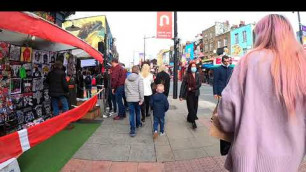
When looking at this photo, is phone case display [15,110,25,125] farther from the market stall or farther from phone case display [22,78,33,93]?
phone case display [22,78,33,93]

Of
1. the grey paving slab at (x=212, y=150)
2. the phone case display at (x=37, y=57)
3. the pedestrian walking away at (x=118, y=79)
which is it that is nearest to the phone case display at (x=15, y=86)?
the phone case display at (x=37, y=57)

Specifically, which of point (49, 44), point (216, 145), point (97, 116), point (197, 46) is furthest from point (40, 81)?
point (197, 46)

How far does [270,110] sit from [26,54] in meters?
5.32

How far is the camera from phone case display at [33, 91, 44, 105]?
589cm

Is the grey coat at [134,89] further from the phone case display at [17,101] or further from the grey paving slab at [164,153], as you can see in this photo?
the phone case display at [17,101]

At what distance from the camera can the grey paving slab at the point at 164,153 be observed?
4285mm

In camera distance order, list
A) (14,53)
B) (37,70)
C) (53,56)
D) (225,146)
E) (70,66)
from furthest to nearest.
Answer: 1. (70,66)
2. (53,56)
3. (37,70)
4. (14,53)
5. (225,146)

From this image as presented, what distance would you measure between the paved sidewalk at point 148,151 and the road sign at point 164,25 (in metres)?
6.51

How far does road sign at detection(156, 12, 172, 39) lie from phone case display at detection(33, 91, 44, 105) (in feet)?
23.4

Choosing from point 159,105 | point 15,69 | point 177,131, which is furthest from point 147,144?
point 15,69

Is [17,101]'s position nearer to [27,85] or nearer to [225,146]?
[27,85]

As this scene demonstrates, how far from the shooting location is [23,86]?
17.8 feet

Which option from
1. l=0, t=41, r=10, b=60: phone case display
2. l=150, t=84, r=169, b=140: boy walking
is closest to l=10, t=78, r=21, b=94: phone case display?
l=0, t=41, r=10, b=60: phone case display

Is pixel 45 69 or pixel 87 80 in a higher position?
pixel 45 69
